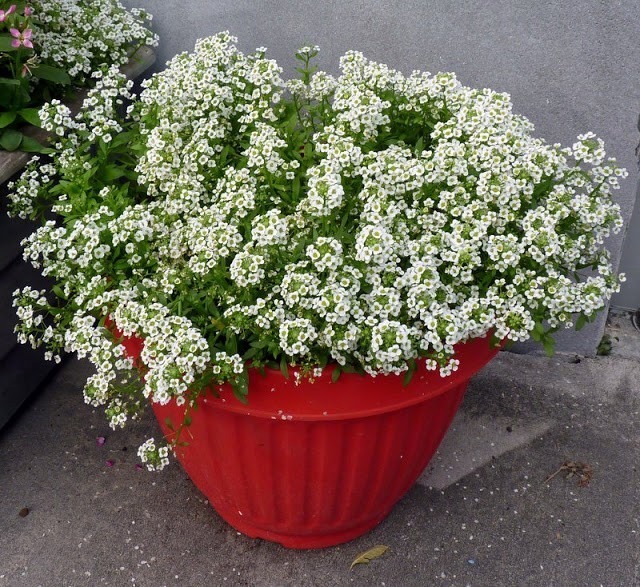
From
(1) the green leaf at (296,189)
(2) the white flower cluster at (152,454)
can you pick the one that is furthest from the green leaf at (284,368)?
(1) the green leaf at (296,189)

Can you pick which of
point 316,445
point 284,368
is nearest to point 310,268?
point 284,368

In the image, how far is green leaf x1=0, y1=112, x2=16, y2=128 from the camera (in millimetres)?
2223

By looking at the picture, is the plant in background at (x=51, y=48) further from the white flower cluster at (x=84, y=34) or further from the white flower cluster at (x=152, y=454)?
the white flower cluster at (x=152, y=454)

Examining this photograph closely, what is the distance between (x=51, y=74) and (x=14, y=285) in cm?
71

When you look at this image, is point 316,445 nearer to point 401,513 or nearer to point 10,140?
point 401,513

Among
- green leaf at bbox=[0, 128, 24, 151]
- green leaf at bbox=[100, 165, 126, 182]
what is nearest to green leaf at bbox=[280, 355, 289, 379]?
green leaf at bbox=[100, 165, 126, 182]

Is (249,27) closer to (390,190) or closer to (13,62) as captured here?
(13,62)

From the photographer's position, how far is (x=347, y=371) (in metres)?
1.62

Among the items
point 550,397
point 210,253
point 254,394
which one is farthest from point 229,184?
point 550,397

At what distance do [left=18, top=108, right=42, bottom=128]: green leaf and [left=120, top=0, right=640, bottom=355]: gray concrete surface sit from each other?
0.79m

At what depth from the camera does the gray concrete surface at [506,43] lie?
2438 millimetres

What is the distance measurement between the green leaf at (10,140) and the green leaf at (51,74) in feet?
0.70

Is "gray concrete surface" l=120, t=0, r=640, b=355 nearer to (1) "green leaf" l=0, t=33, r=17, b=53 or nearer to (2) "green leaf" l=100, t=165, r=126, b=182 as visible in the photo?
(1) "green leaf" l=0, t=33, r=17, b=53

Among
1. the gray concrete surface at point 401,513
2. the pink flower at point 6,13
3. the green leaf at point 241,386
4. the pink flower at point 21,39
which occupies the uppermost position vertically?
the pink flower at point 6,13
